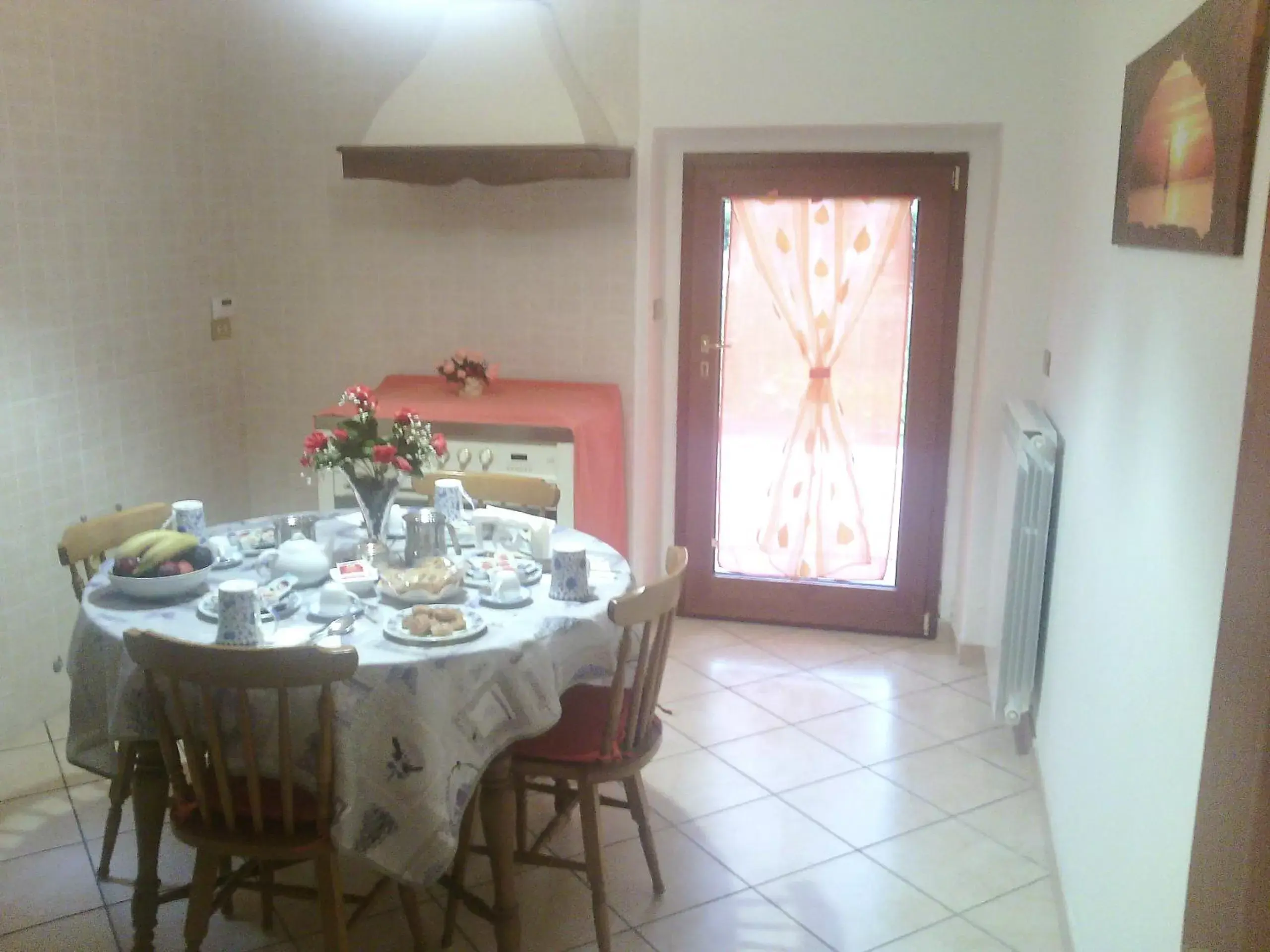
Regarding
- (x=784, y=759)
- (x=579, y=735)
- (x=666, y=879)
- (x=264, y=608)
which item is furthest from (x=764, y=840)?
(x=264, y=608)

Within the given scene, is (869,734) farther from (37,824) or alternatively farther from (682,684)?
(37,824)

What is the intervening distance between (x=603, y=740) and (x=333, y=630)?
0.63m

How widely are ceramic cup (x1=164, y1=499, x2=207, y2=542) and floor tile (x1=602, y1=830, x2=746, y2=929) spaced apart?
136 cm

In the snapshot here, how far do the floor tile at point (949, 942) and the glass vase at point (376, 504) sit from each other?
1.54m

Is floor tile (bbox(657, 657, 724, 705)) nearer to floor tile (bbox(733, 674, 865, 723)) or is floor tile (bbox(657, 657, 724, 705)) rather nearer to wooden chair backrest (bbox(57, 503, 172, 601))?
floor tile (bbox(733, 674, 865, 723))

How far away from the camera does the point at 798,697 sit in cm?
392

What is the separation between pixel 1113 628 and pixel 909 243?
91.6 inches

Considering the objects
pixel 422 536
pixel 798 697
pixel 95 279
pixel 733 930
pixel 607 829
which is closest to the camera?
pixel 733 930

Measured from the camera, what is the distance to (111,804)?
2.70 metres

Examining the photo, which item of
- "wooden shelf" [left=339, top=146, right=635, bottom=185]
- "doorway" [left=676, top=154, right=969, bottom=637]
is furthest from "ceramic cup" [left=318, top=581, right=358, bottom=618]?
"doorway" [left=676, top=154, right=969, bottom=637]

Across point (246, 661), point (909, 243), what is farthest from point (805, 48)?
point (246, 661)

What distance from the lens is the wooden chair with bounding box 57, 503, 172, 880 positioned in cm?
255

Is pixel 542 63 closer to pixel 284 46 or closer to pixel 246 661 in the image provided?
pixel 284 46

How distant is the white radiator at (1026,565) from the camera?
3.18 m
